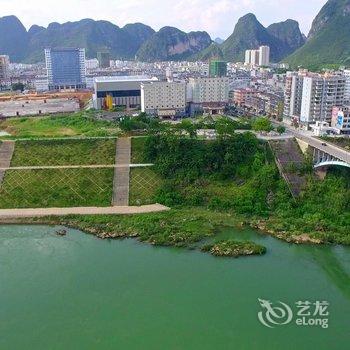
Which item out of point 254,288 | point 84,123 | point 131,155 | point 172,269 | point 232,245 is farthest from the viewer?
point 84,123

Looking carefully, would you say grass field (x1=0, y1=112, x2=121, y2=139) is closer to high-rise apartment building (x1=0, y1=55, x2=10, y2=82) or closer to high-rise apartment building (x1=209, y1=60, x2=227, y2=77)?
high-rise apartment building (x1=209, y1=60, x2=227, y2=77)

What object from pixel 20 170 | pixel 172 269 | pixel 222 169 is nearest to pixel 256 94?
pixel 222 169

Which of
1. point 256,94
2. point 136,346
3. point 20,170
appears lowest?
point 136,346

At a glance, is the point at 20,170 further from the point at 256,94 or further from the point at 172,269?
the point at 256,94

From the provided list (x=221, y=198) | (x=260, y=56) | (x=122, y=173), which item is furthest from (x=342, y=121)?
(x=260, y=56)

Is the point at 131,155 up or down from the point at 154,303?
up

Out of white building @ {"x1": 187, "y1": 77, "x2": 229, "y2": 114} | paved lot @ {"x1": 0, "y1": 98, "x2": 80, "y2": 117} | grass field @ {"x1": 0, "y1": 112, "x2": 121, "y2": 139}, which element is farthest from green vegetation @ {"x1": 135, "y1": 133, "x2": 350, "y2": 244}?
paved lot @ {"x1": 0, "y1": 98, "x2": 80, "y2": 117}

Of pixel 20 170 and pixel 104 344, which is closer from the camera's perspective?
pixel 104 344
